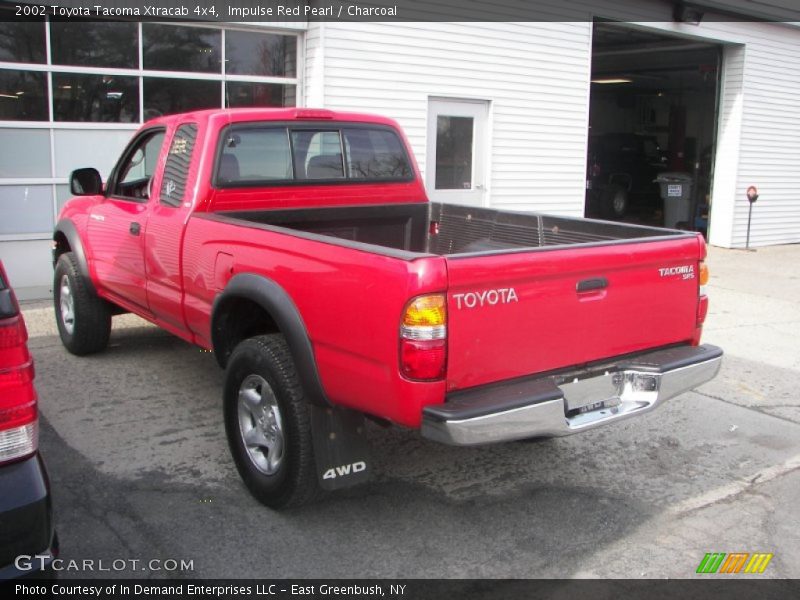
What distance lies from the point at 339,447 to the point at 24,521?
1553 mm

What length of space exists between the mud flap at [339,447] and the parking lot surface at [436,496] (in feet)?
0.98

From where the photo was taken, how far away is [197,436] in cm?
496

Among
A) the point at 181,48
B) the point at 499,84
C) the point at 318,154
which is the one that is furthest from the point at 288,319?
the point at 499,84

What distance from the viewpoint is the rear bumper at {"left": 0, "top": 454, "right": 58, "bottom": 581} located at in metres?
2.38

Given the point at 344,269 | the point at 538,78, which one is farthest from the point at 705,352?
the point at 538,78

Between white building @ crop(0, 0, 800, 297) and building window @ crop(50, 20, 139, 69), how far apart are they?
1cm

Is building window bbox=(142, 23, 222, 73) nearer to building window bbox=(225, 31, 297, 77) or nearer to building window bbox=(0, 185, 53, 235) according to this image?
building window bbox=(225, 31, 297, 77)

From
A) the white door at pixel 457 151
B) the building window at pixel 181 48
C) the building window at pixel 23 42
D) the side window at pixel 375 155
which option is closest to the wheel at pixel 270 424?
the side window at pixel 375 155

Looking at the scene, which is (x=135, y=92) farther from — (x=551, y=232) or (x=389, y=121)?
(x=551, y=232)

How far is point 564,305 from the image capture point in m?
3.56

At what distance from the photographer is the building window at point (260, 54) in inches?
382

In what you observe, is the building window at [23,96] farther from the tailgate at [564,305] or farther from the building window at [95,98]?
the tailgate at [564,305]

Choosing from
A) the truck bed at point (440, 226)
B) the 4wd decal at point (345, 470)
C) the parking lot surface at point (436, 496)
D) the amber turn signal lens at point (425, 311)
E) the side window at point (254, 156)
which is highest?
the side window at point (254, 156)

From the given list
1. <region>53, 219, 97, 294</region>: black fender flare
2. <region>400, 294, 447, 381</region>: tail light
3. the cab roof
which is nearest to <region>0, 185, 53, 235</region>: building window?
<region>53, 219, 97, 294</region>: black fender flare
